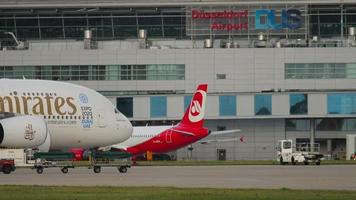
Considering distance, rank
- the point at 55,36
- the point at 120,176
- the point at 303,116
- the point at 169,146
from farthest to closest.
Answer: the point at 55,36, the point at 303,116, the point at 169,146, the point at 120,176

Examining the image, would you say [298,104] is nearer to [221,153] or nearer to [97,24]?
[221,153]

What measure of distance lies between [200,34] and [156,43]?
15.1 ft

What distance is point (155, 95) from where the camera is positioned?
381 ft

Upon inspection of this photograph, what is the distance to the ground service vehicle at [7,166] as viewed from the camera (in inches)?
2499

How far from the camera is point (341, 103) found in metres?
115

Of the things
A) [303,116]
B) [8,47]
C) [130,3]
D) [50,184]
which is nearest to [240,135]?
[303,116]

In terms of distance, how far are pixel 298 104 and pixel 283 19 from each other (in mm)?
9689

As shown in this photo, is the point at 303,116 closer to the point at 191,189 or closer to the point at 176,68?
the point at 176,68

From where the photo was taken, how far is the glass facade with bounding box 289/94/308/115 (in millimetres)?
115000

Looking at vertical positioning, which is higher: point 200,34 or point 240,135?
point 200,34

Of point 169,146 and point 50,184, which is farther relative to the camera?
point 169,146

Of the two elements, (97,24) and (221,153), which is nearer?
(221,153)

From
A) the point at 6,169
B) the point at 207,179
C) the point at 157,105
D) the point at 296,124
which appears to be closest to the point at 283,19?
the point at 296,124

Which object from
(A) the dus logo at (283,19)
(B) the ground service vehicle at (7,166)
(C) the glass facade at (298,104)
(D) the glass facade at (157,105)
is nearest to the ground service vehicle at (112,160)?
(B) the ground service vehicle at (7,166)
